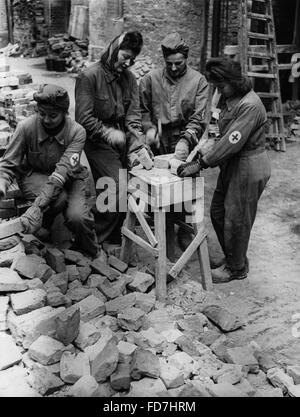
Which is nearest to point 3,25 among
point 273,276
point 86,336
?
point 273,276

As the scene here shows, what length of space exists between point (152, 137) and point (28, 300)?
7.91 feet

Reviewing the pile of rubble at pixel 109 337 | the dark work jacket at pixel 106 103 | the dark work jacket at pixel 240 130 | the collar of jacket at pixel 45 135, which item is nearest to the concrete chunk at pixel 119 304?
the pile of rubble at pixel 109 337

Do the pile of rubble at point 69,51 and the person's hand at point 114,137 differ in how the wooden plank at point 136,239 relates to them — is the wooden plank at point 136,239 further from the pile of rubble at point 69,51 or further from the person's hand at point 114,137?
the pile of rubble at point 69,51

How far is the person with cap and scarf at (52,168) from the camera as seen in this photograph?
505 cm

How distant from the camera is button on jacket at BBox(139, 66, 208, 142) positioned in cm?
598

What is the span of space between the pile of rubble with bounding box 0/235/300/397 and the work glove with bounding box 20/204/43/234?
0.76 feet

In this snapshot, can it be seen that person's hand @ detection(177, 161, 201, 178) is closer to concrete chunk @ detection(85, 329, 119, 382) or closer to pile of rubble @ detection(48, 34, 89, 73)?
concrete chunk @ detection(85, 329, 119, 382)

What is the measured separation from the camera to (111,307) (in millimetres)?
4660

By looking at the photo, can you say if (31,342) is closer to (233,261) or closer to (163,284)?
(163,284)

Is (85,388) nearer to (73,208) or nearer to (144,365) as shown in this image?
(144,365)

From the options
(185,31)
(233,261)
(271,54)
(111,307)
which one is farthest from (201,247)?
(185,31)

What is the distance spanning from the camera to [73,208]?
17.4 ft

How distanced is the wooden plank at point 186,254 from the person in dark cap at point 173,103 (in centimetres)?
101

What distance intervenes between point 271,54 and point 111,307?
6.55m
